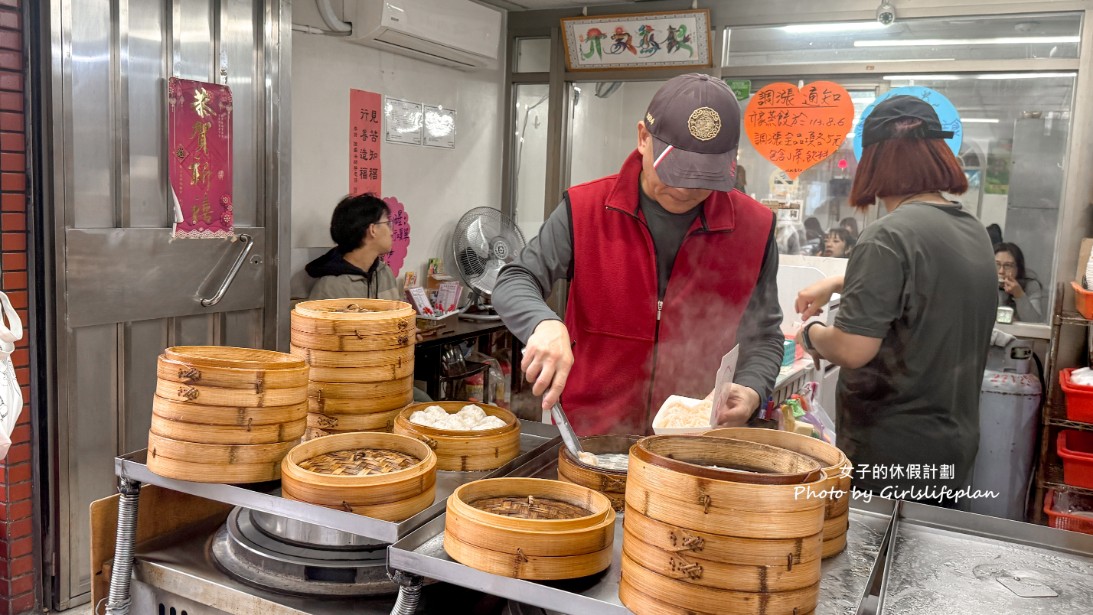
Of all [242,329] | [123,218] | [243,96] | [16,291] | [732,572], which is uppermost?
[243,96]

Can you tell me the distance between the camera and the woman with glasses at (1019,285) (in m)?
4.30

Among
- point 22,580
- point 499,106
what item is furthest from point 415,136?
point 22,580

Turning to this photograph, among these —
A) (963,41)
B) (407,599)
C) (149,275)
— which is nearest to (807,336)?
(407,599)

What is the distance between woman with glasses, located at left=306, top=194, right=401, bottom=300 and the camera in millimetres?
3957

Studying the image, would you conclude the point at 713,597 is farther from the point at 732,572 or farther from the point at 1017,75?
the point at 1017,75

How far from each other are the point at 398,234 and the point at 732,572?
4.10 metres

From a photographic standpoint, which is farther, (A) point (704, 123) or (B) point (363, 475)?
(A) point (704, 123)

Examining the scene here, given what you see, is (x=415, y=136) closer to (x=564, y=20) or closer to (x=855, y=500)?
(x=564, y=20)

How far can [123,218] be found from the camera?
3.03m

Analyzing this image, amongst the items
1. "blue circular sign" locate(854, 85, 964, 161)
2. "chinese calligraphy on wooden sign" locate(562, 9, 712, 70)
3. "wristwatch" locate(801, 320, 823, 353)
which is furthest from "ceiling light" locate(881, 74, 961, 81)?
"wristwatch" locate(801, 320, 823, 353)

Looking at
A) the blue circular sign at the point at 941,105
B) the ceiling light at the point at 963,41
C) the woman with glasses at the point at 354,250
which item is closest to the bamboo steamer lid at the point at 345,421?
the woman with glasses at the point at 354,250

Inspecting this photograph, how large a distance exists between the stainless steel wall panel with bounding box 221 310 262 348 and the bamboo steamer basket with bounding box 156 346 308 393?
1.96 metres

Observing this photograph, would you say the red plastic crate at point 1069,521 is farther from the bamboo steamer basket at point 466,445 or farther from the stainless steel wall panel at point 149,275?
the stainless steel wall panel at point 149,275

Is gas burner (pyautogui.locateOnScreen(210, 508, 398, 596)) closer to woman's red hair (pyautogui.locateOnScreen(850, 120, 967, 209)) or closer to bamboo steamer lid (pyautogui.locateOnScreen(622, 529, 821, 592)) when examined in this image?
bamboo steamer lid (pyautogui.locateOnScreen(622, 529, 821, 592))
